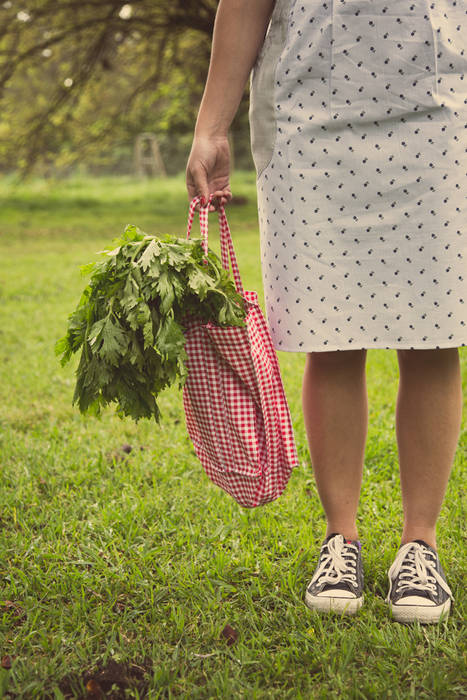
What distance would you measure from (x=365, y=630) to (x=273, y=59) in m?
1.46

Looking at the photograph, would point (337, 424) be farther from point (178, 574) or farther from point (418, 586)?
point (178, 574)

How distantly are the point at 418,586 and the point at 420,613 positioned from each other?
0.23ft

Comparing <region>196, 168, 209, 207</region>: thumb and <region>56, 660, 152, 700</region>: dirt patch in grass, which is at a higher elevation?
<region>196, 168, 209, 207</region>: thumb

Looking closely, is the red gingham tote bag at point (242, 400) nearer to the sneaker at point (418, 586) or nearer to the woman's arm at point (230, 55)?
the woman's arm at point (230, 55)

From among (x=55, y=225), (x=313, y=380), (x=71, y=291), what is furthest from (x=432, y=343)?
(x=55, y=225)

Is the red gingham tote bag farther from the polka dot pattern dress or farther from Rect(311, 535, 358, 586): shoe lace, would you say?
Rect(311, 535, 358, 586): shoe lace

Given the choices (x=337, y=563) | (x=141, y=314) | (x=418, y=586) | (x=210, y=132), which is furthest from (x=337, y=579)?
(x=210, y=132)

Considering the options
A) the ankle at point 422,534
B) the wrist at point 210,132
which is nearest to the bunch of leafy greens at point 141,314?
the wrist at point 210,132

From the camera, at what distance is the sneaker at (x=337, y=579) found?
181cm

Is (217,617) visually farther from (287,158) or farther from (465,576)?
(287,158)

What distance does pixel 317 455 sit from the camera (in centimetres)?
191

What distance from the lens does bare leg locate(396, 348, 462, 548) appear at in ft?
5.98

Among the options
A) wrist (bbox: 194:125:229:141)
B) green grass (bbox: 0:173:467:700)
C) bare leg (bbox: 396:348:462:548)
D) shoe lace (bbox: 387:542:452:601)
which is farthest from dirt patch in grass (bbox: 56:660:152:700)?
wrist (bbox: 194:125:229:141)

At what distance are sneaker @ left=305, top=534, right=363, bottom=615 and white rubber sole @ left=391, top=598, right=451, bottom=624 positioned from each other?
112 millimetres
